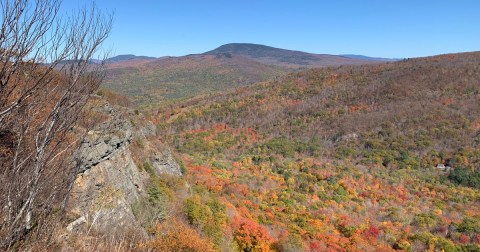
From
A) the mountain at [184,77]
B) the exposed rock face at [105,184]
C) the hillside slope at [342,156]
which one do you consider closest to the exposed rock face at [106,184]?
the exposed rock face at [105,184]

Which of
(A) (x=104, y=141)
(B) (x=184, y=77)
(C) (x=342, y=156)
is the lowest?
(C) (x=342, y=156)

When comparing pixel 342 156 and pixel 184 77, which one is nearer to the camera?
pixel 342 156

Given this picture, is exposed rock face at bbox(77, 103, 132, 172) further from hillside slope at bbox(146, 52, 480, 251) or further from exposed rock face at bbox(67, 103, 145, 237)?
hillside slope at bbox(146, 52, 480, 251)

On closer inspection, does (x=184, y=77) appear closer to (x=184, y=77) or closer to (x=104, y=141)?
(x=184, y=77)

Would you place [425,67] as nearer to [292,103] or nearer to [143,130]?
[292,103]

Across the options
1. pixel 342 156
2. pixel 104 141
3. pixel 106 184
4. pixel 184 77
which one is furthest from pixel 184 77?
pixel 106 184

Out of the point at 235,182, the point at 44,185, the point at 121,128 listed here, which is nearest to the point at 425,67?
the point at 235,182

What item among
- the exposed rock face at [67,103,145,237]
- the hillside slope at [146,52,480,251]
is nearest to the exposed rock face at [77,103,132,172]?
the exposed rock face at [67,103,145,237]
